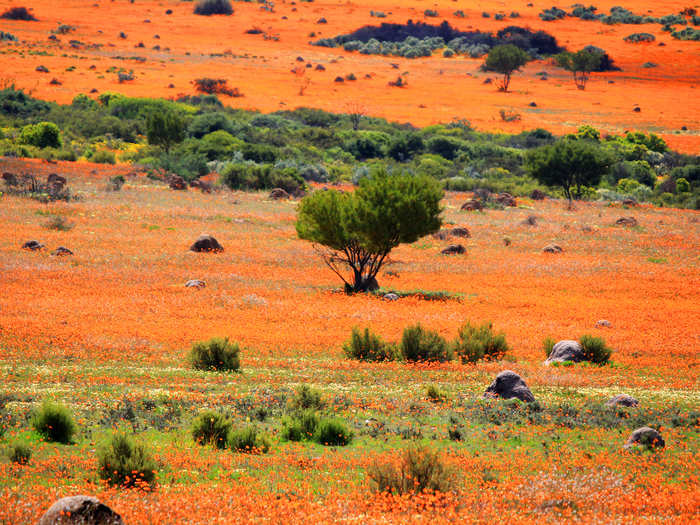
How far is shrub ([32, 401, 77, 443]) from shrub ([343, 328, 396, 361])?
9444 mm

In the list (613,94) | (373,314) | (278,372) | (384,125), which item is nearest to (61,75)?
(384,125)

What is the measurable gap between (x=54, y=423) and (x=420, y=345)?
413 inches

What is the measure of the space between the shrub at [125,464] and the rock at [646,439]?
7.32 m

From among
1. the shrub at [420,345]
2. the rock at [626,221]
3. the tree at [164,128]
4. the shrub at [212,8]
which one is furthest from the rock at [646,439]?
the shrub at [212,8]

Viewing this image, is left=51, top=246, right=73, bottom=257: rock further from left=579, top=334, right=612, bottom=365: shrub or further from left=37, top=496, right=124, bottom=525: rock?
left=37, top=496, right=124, bottom=525: rock

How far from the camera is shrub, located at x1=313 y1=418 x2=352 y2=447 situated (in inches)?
446

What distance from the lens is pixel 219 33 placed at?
141375 millimetres

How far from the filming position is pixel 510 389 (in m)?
14.0

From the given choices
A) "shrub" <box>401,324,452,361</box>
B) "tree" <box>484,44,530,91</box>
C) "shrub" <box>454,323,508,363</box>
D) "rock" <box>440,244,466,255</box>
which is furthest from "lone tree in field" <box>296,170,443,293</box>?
"tree" <box>484,44,530,91</box>

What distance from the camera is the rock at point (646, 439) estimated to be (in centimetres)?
1109

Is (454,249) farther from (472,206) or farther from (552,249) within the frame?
(472,206)

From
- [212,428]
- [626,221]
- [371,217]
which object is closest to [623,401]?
[212,428]

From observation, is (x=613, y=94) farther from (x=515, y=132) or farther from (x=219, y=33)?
(x=219, y=33)

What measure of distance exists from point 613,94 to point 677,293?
91.8 meters
